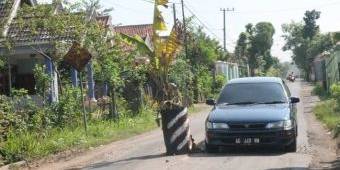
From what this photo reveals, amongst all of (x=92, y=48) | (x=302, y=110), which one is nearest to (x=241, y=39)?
(x=302, y=110)

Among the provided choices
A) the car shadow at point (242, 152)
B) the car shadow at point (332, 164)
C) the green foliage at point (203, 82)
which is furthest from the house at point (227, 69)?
the car shadow at point (332, 164)

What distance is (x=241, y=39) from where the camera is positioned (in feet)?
314

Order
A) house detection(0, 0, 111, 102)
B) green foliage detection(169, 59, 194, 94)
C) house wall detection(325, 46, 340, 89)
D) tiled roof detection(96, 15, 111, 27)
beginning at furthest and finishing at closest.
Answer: green foliage detection(169, 59, 194, 94) → house wall detection(325, 46, 340, 89) → tiled roof detection(96, 15, 111, 27) → house detection(0, 0, 111, 102)

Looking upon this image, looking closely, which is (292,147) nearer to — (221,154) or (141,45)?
(221,154)

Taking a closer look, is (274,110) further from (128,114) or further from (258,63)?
(258,63)

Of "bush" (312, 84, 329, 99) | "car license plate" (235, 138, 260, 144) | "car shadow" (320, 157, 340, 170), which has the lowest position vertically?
"bush" (312, 84, 329, 99)

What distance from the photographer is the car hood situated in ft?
45.1

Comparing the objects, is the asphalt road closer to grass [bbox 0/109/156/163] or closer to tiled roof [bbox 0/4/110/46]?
grass [bbox 0/109/156/163]

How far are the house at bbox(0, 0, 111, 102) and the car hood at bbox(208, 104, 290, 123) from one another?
25.4ft

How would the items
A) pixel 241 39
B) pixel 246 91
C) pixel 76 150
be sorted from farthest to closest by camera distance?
1. pixel 241 39
2. pixel 76 150
3. pixel 246 91

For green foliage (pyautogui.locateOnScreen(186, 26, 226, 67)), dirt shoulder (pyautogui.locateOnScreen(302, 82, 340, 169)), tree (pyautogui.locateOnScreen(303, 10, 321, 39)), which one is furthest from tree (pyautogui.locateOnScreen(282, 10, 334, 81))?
dirt shoulder (pyautogui.locateOnScreen(302, 82, 340, 169))

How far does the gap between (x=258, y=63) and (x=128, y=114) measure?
70898 mm

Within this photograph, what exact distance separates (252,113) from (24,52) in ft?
47.2

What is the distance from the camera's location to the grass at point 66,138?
15633 millimetres
